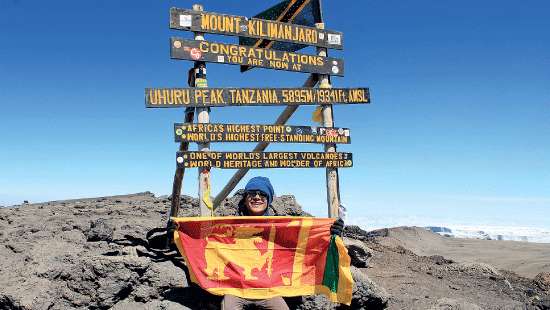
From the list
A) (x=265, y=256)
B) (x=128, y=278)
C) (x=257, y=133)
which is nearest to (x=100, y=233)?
(x=128, y=278)

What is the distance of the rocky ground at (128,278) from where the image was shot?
542cm

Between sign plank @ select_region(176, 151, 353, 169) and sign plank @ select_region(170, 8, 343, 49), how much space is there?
1.81m

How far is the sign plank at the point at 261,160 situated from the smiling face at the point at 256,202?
0.57m

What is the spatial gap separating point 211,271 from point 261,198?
3.86ft

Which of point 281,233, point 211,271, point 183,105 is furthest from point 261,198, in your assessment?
point 183,105

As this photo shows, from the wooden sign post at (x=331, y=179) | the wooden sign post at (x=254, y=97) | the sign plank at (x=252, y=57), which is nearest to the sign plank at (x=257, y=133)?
the wooden sign post at (x=254, y=97)

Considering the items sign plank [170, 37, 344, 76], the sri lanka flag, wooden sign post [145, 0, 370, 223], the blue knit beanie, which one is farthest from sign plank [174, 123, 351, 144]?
the sri lanka flag

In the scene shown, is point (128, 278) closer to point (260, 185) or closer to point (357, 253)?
point (260, 185)

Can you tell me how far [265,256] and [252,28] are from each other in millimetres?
3428

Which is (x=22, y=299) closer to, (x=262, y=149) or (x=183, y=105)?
(x=183, y=105)

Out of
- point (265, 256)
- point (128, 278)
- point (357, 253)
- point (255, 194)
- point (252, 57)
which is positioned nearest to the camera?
point (128, 278)

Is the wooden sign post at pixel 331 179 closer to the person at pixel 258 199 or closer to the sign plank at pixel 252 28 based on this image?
the person at pixel 258 199

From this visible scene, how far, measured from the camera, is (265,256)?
5926mm

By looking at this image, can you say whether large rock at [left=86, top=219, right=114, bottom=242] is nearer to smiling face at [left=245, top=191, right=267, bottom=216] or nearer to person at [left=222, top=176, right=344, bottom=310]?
person at [left=222, top=176, right=344, bottom=310]
